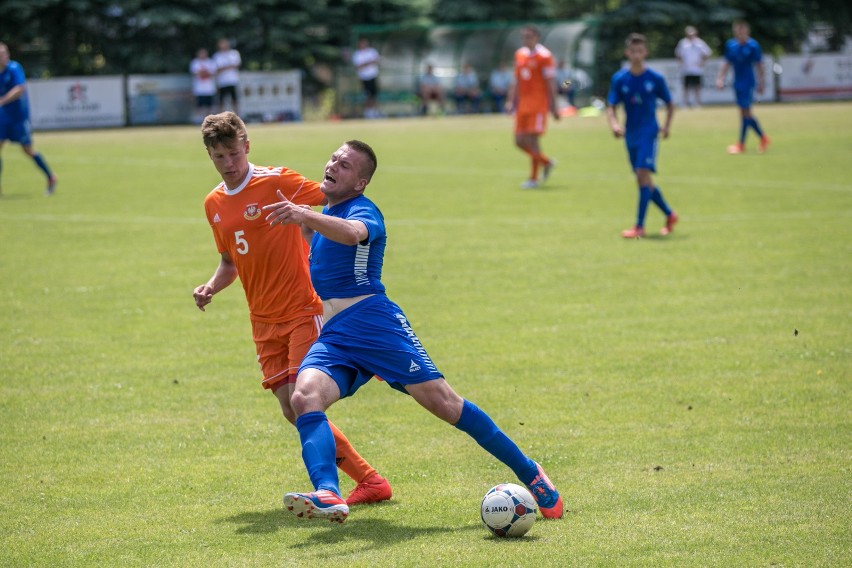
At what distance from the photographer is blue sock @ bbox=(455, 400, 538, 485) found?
19.8 ft

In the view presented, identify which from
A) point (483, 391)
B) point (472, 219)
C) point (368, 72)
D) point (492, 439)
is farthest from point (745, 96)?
point (368, 72)

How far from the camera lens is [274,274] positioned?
21.9ft

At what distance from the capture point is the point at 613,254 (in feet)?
47.1

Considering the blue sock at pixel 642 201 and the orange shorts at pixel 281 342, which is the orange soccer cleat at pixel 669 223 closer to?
the blue sock at pixel 642 201

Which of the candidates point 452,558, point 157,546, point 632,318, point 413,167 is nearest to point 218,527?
point 157,546

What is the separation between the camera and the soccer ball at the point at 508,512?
5750 mm

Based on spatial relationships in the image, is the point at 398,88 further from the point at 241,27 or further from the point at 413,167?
the point at 413,167

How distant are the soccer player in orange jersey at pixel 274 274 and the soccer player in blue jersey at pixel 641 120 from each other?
30.4 ft

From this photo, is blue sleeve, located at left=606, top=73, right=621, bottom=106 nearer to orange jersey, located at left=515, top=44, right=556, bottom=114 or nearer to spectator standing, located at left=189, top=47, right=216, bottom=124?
orange jersey, located at left=515, top=44, right=556, bottom=114

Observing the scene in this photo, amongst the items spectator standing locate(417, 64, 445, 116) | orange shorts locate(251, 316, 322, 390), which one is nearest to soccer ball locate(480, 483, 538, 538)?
orange shorts locate(251, 316, 322, 390)

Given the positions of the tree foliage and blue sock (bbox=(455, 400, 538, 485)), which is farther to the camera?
the tree foliage

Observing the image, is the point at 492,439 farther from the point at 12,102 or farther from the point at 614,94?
the point at 12,102

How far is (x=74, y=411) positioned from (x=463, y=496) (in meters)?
3.35

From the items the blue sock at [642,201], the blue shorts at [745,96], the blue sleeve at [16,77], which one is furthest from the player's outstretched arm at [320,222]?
the blue shorts at [745,96]
